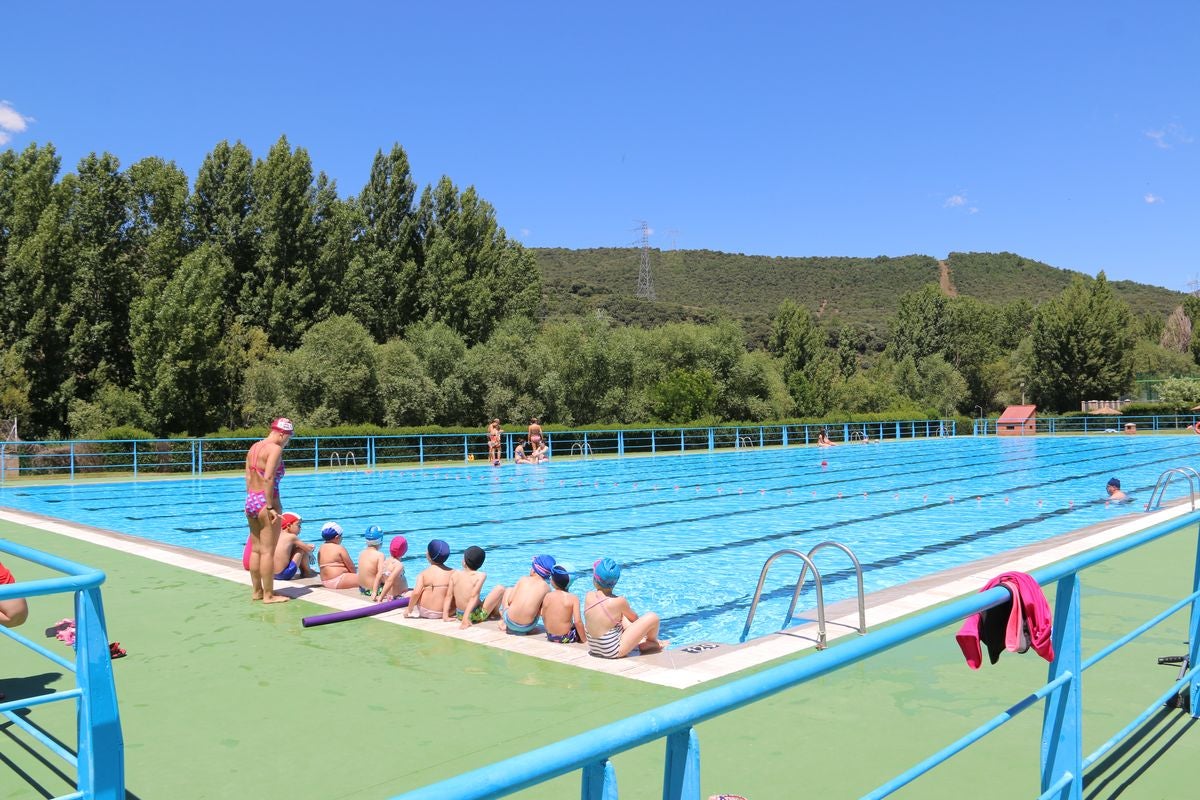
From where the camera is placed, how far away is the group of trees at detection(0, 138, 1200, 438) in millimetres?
35344

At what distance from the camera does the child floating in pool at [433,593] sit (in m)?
7.42

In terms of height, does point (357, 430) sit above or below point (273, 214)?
below

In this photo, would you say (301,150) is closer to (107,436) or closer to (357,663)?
(107,436)

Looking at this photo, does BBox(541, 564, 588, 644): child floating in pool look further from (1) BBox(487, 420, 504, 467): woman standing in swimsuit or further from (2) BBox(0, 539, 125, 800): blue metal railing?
(1) BBox(487, 420, 504, 467): woman standing in swimsuit

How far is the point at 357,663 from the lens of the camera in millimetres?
6078

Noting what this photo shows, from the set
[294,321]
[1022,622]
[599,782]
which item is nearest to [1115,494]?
[1022,622]

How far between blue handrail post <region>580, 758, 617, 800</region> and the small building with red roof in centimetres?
5601

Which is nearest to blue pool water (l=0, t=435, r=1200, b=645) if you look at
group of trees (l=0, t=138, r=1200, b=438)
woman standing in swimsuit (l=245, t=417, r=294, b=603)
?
woman standing in swimsuit (l=245, t=417, r=294, b=603)

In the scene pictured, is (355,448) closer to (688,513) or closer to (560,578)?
(688,513)

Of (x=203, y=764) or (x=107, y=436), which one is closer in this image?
(x=203, y=764)

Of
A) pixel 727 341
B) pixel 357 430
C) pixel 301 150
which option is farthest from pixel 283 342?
pixel 727 341

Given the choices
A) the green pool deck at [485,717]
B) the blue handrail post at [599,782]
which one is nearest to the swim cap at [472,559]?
the green pool deck at [485,717]

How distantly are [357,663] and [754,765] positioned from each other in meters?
3.07

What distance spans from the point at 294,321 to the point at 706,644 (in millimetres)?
38748
